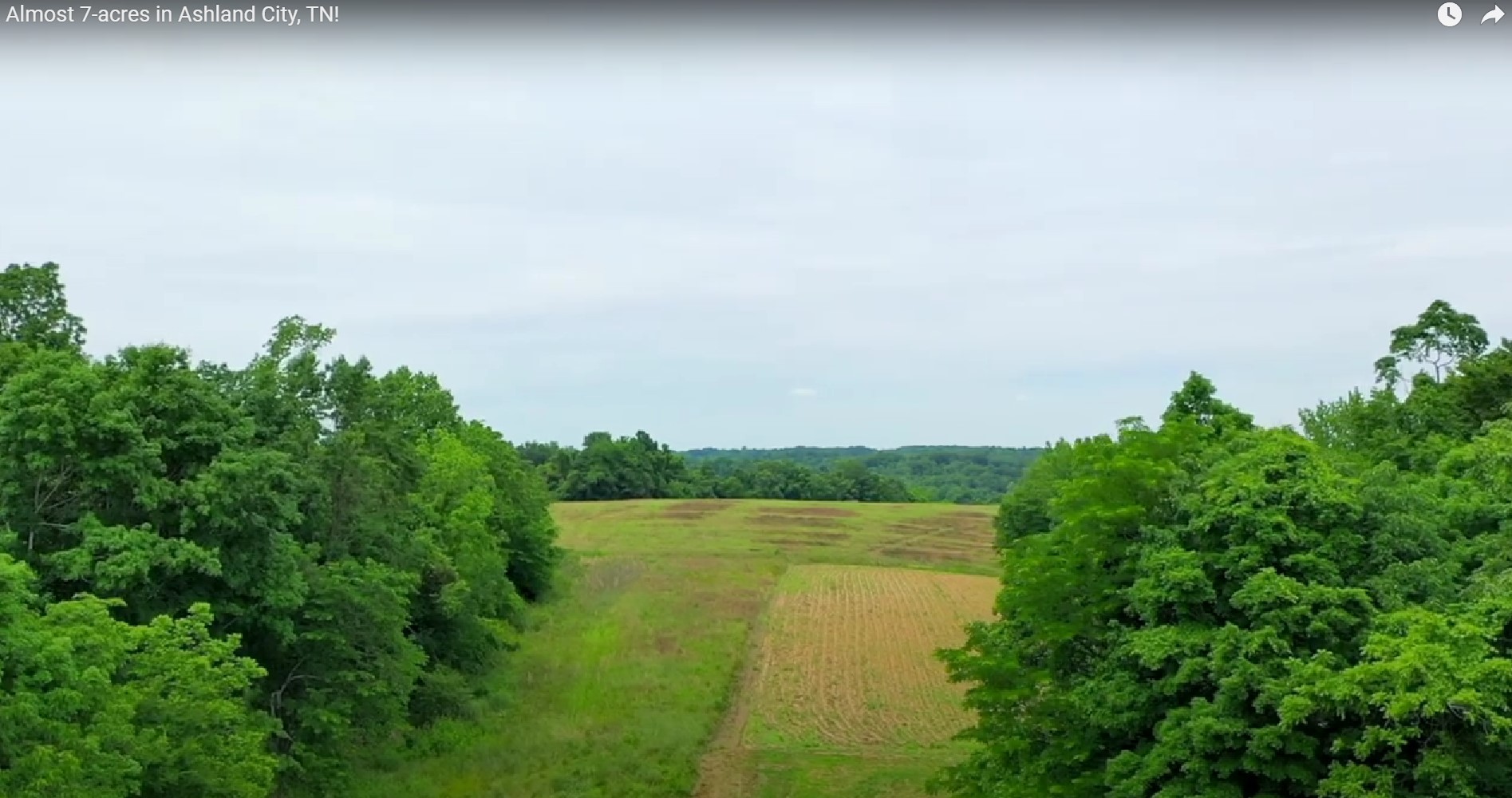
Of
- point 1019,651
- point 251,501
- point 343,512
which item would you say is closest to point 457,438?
point 343,512

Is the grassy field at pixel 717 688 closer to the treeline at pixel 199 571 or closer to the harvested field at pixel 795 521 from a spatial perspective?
the treeline at pixel 199 571

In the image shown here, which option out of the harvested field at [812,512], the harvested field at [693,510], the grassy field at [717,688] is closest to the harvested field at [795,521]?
the harvested field at [812,512]

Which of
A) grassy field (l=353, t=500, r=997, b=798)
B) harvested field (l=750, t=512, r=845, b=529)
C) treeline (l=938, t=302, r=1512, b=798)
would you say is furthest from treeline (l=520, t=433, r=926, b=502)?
treeline (l=938, t=302, r=1512, b=798)

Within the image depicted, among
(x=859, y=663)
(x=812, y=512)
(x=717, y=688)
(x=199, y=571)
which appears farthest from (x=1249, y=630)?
(x=812, y=512)

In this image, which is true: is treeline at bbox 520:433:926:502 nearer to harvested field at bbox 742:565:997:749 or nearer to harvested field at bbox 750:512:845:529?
harvested field at bbox 750:512:845:529

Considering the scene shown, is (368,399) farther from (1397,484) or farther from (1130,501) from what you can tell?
(1397,484)
